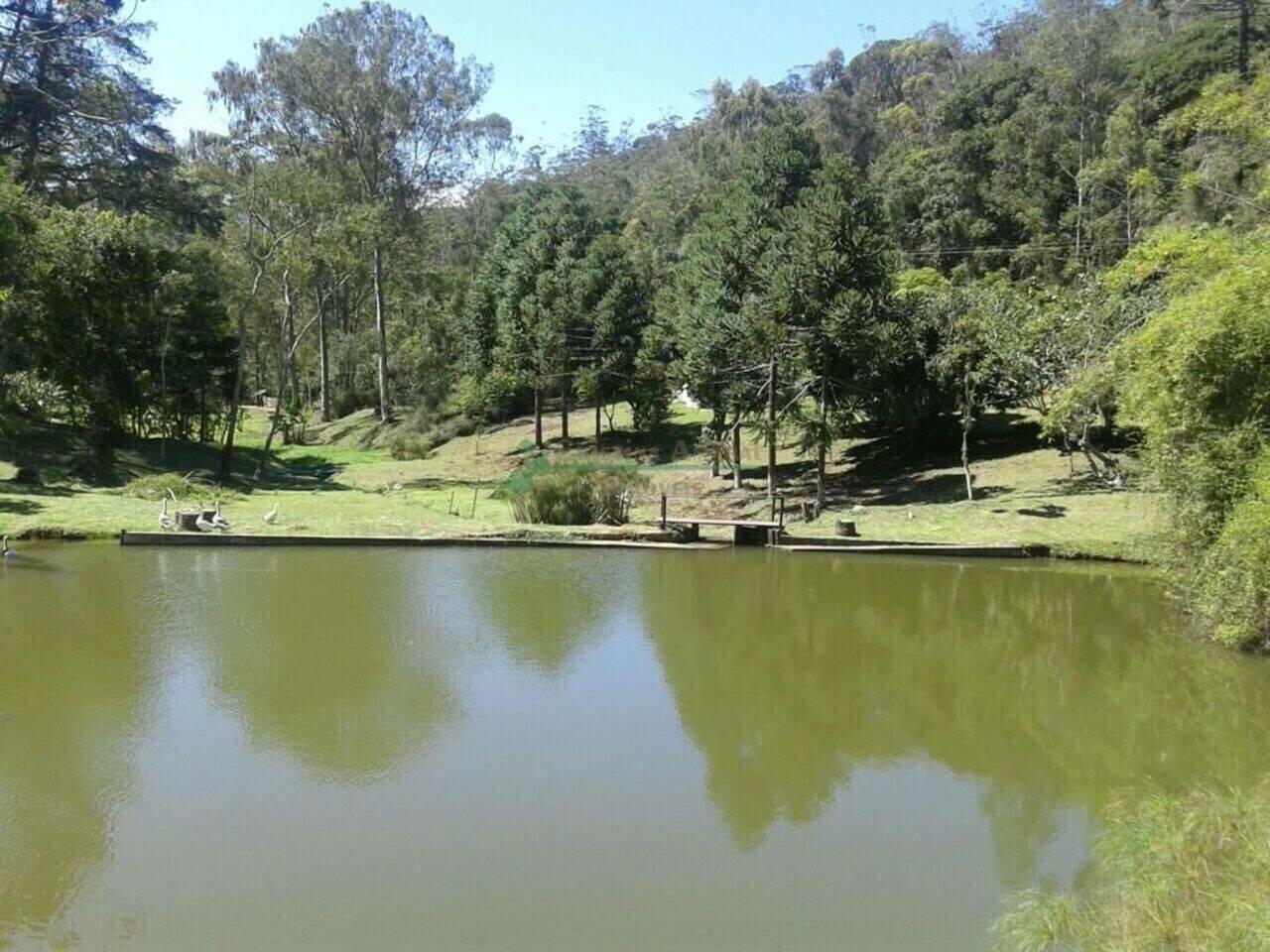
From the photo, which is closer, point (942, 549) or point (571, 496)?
point (942, 549)

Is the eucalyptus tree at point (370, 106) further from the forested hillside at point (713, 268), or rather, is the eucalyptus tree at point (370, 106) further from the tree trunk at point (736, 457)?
the tree trunk at point (736, 457)

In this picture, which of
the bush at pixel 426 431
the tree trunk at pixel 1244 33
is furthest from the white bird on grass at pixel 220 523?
the tree trunk at pixel 1244 33

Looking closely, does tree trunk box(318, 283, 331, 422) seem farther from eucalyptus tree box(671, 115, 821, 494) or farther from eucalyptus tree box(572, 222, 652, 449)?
eucalyptus tree box(671, 115, 821, 494)

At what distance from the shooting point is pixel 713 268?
87.4 feet

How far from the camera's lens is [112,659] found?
10445mm

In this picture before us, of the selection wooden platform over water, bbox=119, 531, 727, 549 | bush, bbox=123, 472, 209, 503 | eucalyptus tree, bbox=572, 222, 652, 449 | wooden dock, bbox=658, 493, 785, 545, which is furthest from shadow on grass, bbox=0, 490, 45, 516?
eucalyptus tree, bbox=572, 222, 652, 449

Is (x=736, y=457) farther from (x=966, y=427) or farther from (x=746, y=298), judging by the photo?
(x=966, y=427)

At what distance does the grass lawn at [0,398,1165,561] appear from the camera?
63.6 ft

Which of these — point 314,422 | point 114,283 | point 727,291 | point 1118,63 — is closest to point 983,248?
point 1118,63

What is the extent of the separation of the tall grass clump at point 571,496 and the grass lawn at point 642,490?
86 centimetres

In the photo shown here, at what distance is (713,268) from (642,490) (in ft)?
20.8

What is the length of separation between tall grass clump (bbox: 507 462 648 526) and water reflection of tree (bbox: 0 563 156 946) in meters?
9.20

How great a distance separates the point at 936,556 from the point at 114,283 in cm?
2342

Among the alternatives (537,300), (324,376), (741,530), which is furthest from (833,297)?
(324,376)
